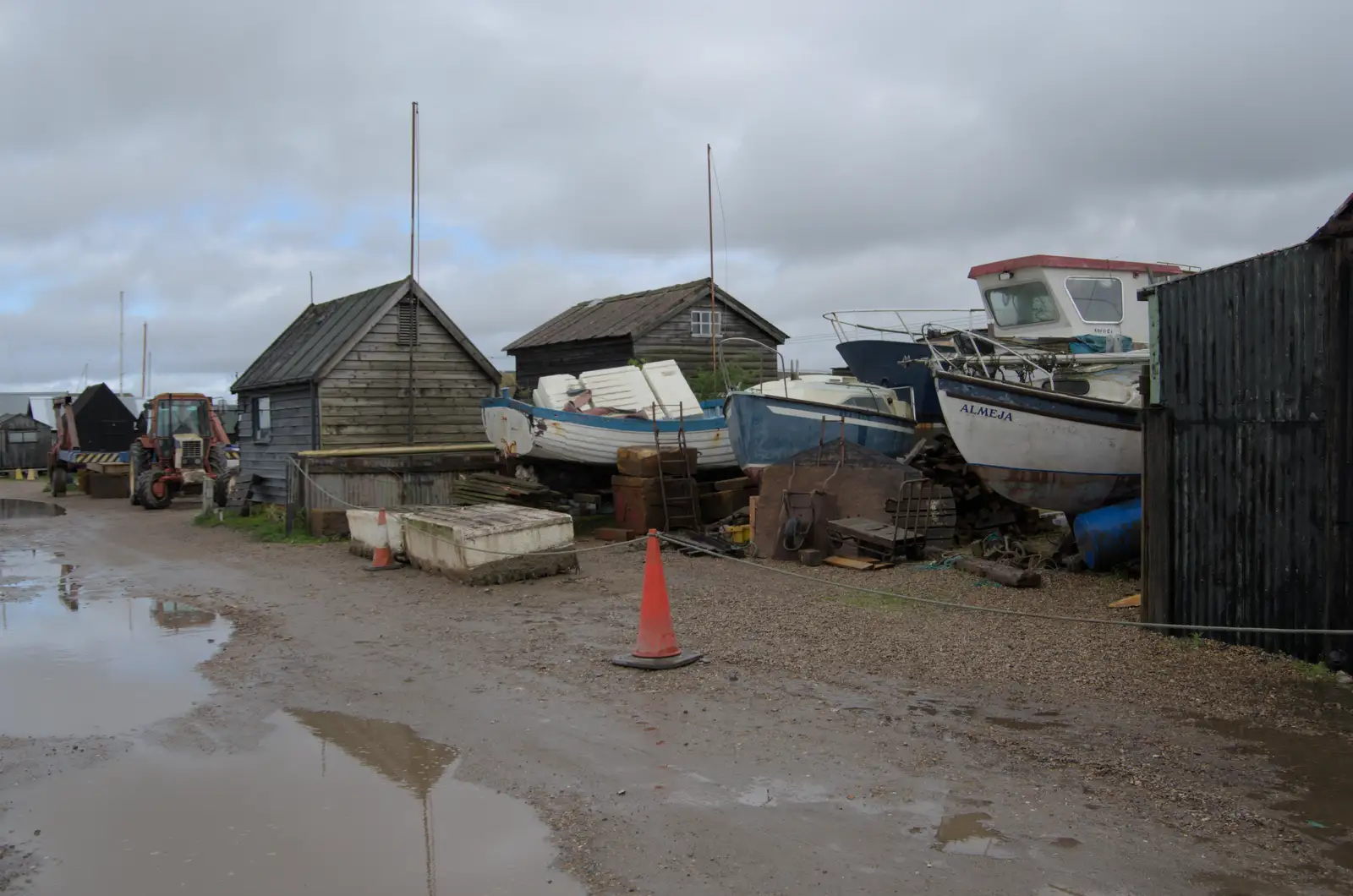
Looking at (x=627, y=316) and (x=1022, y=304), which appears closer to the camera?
(x=1022, y=304)

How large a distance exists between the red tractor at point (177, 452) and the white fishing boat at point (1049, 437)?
16.6 m

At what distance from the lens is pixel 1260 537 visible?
7.57 meters

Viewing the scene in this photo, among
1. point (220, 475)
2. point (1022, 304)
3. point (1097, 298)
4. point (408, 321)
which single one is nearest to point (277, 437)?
point (408, 321)

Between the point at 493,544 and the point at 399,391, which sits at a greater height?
the point at 399,391

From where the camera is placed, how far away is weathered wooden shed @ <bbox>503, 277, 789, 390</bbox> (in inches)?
1102

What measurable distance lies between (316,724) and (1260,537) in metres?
6.53

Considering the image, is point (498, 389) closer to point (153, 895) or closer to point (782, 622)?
point (782, 622)

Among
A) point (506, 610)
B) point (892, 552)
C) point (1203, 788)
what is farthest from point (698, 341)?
point (1203, 788)

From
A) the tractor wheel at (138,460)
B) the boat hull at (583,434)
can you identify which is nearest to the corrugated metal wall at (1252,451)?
the boat hull at (583,434)

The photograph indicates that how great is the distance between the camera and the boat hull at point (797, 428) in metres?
15.9

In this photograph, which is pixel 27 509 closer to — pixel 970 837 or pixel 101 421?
pixel 101 421

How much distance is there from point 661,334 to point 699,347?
123cm

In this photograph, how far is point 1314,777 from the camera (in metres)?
5.26

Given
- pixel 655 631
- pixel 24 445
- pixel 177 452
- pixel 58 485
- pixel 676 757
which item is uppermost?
pixel 24 445
